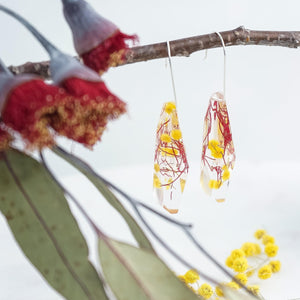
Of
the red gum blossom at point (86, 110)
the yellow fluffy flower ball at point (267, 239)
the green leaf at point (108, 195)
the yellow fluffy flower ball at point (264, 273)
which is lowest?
the green leaf at point (108, 195)

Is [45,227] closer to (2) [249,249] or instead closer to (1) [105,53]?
(1) [105,53]

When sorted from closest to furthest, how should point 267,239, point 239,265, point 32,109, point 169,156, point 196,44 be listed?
point 32,109 < point 196,44 < point 169,156 < point 239,265 < point 267,239

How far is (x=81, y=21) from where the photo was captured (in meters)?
0.30

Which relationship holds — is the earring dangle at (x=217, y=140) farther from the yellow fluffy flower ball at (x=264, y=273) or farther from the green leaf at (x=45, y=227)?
the green leaf at (x=45, y=227)

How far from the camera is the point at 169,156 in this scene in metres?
0.73

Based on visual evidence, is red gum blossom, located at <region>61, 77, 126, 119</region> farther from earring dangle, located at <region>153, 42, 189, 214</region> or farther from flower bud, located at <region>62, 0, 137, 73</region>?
earring dangle, located at <region>153, 42, 189, 214</region>

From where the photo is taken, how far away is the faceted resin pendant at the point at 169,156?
729 mm

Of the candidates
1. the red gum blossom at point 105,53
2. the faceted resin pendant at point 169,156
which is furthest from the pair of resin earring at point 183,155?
the red gum blossom at point 105,53

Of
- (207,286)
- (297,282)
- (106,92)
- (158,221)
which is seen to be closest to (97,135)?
(106,92)

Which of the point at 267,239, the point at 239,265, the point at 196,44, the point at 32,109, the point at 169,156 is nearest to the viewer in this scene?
the point at 32,109

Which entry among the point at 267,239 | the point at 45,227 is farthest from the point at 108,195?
the point at 267,239

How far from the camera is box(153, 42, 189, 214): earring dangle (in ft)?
2.39

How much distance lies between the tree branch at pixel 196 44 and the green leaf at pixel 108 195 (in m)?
0.11

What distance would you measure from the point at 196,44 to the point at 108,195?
0.26m
